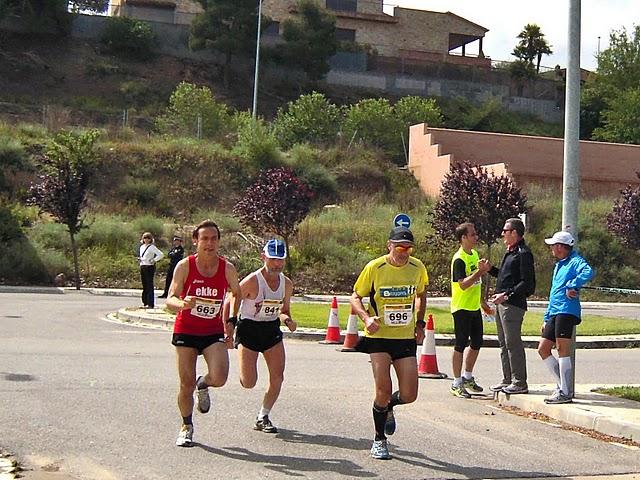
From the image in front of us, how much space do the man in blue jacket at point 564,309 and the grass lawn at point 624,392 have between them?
91 cm

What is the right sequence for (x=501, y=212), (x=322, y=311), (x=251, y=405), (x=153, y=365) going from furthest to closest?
1. (x=501, y=212)
2. (x=322, y=311)
3. (x=153, y=365)
4. (x=251, y=405)

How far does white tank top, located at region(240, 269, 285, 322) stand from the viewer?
9352 millimetres

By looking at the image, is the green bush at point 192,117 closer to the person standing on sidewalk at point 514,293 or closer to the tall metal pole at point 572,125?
the tall metal pole at point 572,125

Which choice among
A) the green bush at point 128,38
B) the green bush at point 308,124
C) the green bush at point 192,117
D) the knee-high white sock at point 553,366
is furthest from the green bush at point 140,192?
the knee-high white sock at point 553,366

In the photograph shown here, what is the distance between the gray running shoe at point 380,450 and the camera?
27.8ft

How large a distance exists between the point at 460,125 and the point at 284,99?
1231cm

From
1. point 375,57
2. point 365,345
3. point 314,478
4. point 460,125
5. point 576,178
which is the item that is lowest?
point 314,478

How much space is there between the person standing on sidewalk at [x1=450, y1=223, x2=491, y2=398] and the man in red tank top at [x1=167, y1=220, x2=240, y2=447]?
13.8 feet

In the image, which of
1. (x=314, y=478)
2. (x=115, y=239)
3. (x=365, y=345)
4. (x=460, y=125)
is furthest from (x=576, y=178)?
(x=460, y=125)

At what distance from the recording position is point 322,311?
2428 centimetres

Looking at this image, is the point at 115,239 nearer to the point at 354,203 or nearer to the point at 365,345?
the point at 354,203

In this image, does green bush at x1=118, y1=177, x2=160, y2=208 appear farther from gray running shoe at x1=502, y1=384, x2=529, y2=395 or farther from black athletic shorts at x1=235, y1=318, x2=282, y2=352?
black athletic shorts at x1=235, y1=318, x2=282, y2=352

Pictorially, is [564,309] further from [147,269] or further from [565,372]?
[147,269]

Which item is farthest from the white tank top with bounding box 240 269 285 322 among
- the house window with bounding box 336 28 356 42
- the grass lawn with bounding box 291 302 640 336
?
the house window with bounding box 336 28 356 42
